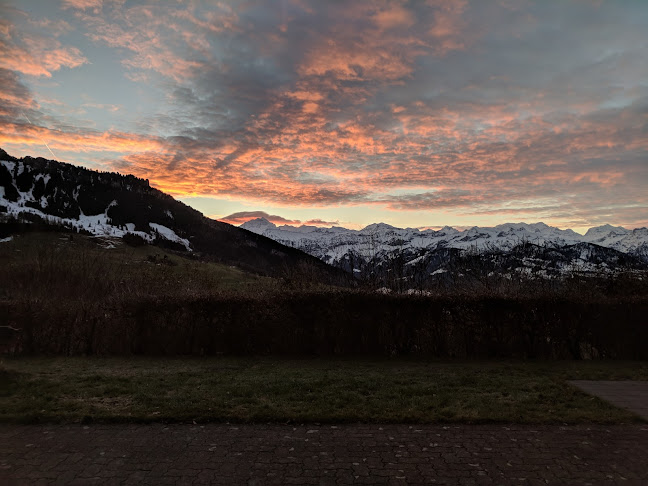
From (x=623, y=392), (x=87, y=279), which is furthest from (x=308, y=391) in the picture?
(x=87, y=279)

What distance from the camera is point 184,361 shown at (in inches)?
463

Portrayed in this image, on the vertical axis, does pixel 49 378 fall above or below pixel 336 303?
below

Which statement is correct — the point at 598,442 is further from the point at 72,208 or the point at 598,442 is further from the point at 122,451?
A: the point at 72,208

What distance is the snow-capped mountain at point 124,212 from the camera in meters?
161

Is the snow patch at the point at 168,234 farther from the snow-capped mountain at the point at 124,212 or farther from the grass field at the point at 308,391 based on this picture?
the grass field at the point at 308,391

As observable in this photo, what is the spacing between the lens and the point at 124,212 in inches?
7077

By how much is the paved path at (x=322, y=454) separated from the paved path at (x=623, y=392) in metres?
0.98

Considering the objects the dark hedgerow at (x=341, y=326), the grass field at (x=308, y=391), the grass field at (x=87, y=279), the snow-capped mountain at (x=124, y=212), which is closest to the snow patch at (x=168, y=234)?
the snow-capped mountain at (x=124, y=212)

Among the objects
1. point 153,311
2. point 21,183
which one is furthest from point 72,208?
point 153,311

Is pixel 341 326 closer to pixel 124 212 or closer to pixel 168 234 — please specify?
pixel 168 234

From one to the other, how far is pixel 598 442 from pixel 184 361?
9746mm

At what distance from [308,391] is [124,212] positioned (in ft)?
631

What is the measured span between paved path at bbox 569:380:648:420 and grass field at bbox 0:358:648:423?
1.11 ft

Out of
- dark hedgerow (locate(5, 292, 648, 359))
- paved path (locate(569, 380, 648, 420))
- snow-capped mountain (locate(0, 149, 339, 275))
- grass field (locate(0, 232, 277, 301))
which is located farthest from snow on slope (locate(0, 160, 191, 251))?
paved path (locate(569, 380, 648, 420))
